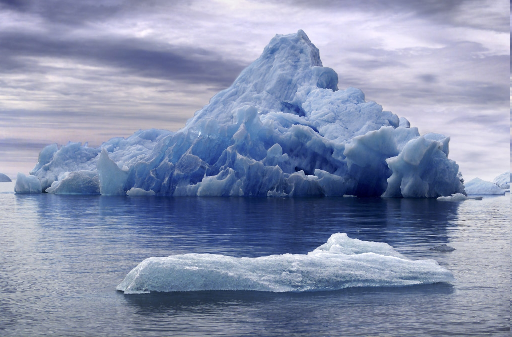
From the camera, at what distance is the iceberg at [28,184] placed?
52062mm

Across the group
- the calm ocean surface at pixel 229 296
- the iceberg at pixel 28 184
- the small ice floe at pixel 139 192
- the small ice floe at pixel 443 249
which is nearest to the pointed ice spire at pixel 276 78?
the small ice floe at pixel 139 192

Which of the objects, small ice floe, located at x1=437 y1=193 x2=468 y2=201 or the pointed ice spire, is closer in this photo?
small ice floe, located at x1=437 y1=193 x2=468 y2=201

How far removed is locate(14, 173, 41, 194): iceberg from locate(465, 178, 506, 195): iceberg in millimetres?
44602

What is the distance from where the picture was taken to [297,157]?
41.7 meters

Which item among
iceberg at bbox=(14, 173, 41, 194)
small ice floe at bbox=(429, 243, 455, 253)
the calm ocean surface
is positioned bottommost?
the calm ocean surface

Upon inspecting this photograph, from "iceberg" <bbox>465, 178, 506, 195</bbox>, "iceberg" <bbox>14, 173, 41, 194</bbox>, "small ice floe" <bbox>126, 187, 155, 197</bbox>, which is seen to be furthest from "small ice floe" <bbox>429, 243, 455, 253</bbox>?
"iceberg" <bbox>465, 178, 506, 195</bbox>

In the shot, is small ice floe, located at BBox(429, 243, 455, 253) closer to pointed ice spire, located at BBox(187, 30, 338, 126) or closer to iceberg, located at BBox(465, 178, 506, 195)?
pointed ice spire, located at BBox(187, 30, 338, 126)

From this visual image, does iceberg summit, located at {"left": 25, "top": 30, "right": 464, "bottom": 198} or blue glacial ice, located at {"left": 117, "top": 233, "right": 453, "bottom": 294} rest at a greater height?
iceberg summit, located at {"left": 25, "top": 30, "right": 464, "bottom": 198}

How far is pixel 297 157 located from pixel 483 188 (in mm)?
31763

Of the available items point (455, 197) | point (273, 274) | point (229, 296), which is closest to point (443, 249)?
point (273, 274)

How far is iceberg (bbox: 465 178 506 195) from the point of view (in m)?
63.7

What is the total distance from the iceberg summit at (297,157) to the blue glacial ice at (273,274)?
A: 26085 millimetres

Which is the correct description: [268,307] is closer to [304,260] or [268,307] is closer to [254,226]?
[304,260]

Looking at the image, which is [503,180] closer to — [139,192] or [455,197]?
[455,197]
